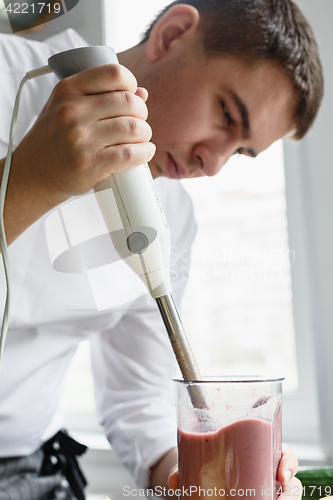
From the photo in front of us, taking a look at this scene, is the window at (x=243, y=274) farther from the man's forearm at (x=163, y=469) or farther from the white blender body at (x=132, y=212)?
the white blender body at (x=132, y=212)

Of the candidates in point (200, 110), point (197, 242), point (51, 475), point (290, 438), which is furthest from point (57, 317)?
point (290, 438)

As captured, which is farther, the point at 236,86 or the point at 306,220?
the point at 306,220

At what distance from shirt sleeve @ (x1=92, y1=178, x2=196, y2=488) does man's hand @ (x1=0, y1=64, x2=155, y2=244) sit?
443 mm

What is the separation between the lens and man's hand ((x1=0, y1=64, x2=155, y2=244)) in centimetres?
35

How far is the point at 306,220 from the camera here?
98 centimetres

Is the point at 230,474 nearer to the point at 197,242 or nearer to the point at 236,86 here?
the point at 236,86

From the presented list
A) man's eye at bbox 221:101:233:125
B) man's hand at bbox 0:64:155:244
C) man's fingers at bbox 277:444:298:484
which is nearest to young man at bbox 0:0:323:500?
man's eye at bbox 221:101:233:125

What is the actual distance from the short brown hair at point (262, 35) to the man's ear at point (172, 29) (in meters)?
0.02

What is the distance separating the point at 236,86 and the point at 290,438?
0.81 m

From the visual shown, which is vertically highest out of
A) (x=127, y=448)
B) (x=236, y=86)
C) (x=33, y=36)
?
(x=33, y=36)

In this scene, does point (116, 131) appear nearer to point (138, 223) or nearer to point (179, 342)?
point (138, 223)

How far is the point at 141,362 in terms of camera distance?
854 millimetres

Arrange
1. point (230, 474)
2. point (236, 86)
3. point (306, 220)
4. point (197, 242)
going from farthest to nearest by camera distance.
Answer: point (197, 242) → point (306, 220) → point (236, 86) → point (230, 474)

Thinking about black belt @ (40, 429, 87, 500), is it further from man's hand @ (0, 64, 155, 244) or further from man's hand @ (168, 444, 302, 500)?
man's hand @ (0, 64, 155, 244)
